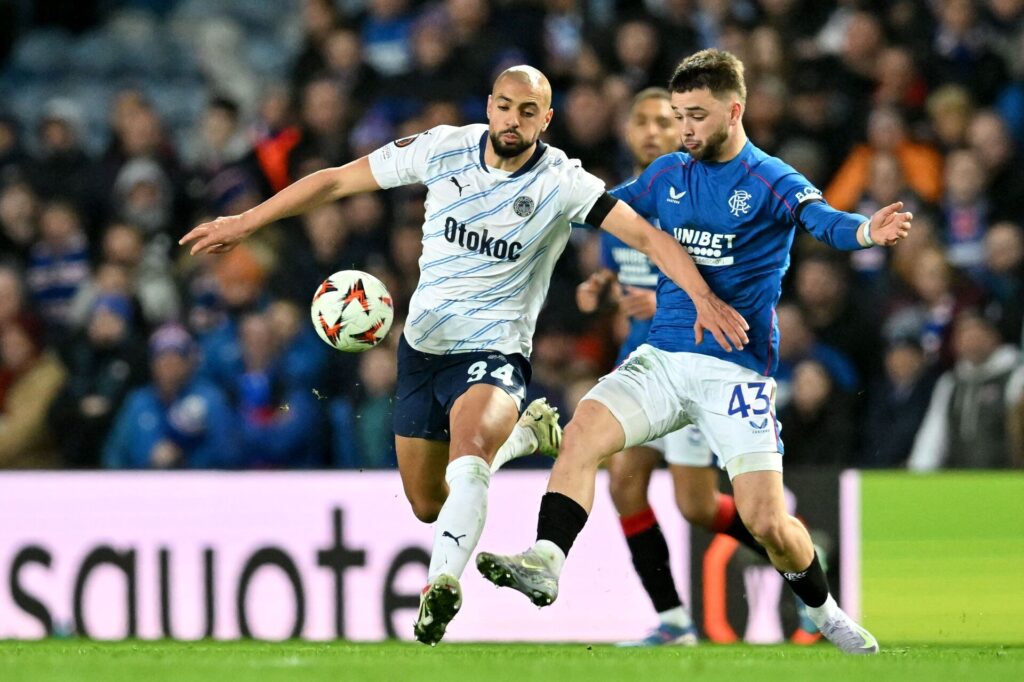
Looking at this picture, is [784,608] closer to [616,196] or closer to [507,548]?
[507,548]

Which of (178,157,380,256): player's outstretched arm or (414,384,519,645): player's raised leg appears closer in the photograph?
(414,384,519,645): player's raised leg

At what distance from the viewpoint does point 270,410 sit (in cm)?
1062

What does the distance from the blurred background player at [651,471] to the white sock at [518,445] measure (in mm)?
656

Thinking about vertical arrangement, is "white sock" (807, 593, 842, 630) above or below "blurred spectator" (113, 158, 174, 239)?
below

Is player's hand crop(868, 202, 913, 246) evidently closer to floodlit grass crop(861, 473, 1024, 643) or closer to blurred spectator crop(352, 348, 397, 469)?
floodlit grass crop(861, 473, 1024, 643)

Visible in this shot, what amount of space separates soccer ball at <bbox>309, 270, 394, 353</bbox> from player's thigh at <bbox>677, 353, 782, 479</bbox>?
4.25 feet

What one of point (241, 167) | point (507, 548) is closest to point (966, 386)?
point (507, 548)

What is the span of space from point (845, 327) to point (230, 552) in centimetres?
390

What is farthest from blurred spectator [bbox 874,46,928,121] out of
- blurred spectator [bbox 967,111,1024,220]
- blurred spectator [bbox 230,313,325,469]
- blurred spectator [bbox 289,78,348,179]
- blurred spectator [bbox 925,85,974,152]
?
blurred spectator [bbox 230,313,325,469]

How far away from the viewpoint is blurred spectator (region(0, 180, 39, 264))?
12.3 m

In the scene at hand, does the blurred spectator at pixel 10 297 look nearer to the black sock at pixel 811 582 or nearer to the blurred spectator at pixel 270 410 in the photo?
the blurred spectator at pixel 270 410

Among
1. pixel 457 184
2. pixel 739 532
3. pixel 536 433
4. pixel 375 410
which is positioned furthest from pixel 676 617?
pixel 375 410

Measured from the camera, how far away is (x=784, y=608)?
9.01m

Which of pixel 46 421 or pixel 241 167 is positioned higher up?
pixel 241 167
